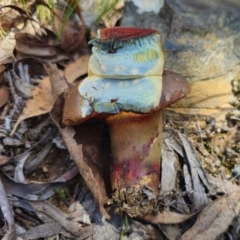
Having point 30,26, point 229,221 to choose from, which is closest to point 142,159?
point 229,221

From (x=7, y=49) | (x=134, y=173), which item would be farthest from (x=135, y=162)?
(x=7, y=49)

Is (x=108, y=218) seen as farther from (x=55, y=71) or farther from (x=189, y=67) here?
(x=189, y=67)

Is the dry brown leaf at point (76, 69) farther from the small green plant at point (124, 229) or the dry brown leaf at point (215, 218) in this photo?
the dry brown leaf at point (215, 218)

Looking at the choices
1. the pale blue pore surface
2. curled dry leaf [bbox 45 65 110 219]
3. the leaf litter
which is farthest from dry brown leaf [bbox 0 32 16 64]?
the pale blue pore surface

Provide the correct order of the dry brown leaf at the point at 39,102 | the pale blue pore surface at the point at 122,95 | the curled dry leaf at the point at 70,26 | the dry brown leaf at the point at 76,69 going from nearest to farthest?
1. the pale blue pore surface at the point at 122,95
2. the dry brown leaf at the point at 39,102
3. the dry brown leaf at the point at 76,69
4. the curled dry leaf at the point at 70,26

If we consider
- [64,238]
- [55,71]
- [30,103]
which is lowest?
[64,238]

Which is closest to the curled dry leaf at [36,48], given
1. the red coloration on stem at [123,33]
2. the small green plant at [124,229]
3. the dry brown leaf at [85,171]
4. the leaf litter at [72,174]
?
the leaf litter at [72,174]
